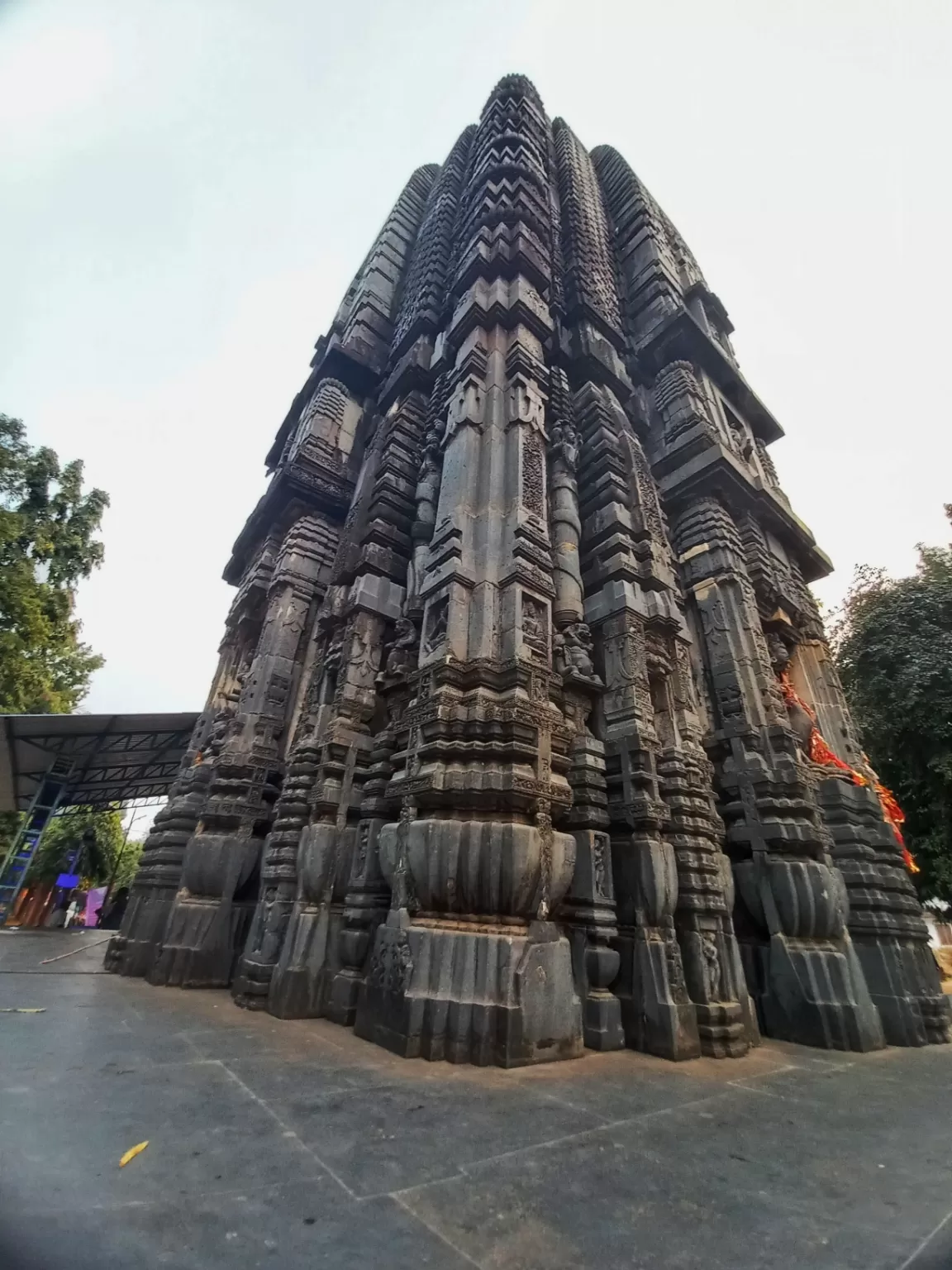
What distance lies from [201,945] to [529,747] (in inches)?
202

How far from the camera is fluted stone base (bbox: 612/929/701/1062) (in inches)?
179

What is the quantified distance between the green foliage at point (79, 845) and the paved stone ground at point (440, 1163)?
68.1 feet

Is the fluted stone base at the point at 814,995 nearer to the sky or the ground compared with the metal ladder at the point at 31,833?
nearer to the ground

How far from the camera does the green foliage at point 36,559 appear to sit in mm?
15508

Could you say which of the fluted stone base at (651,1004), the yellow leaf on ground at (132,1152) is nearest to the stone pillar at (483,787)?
the fluted stone base at (651,1004)

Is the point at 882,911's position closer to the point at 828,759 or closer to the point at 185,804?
the point at 828,759

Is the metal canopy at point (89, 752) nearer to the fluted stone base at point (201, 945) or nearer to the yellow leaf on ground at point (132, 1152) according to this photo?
the fluted stone base at point (201, 945)


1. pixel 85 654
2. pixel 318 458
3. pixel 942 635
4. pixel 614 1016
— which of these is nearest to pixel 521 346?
pixel 318 458

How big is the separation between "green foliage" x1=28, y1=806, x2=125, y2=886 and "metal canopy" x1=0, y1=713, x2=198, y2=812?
1903mm

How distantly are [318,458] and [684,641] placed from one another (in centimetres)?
806

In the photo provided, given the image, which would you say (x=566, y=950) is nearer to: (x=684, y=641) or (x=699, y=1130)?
(x=699, y=1130)

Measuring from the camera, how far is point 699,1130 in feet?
9.52

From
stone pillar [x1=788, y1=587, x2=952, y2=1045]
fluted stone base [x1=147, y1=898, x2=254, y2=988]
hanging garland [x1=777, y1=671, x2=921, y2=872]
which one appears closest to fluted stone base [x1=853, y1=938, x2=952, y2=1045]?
stone pillar [x1=788, y1=587, x2=952, y2=1045]

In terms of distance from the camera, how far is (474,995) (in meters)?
4.05
